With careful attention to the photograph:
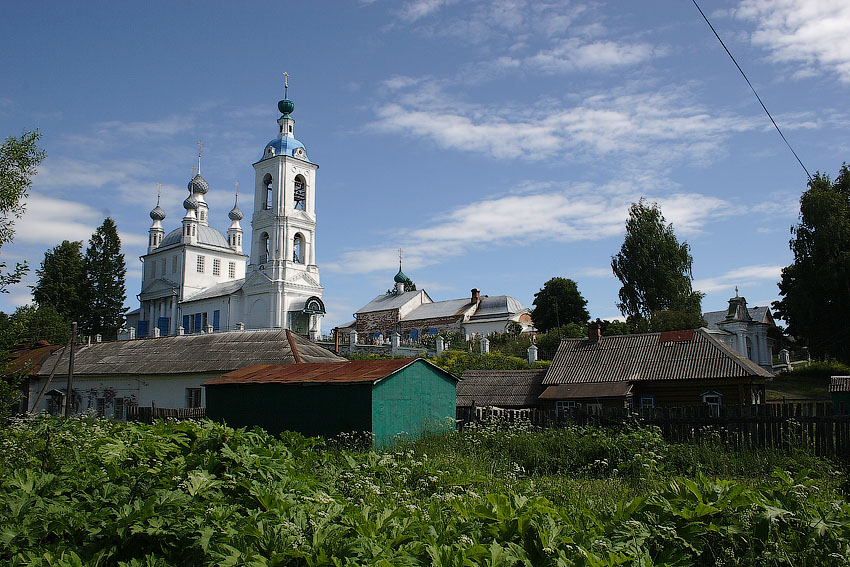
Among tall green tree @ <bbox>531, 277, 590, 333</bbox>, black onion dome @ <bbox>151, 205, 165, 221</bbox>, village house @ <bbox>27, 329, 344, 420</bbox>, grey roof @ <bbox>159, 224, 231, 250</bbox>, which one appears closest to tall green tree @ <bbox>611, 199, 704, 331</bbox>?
tall green tree @ <bbox>531, 277, 590, 333</bbox>

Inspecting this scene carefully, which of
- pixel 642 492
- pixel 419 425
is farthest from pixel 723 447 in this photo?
pixel 419 425

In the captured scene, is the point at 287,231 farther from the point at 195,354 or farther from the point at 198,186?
the point at 195,354

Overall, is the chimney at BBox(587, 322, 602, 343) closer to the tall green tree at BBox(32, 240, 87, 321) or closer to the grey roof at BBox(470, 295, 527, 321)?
the grey roof at BBox(470, 295, 527, 321)

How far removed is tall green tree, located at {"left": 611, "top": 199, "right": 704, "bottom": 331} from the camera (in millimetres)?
44031

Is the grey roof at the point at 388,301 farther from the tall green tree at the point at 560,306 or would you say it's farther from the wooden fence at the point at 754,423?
the wooden fence at the point at 754,423

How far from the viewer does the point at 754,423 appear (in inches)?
455

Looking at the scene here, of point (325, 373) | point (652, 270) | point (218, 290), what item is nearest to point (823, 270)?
point (652, 270)

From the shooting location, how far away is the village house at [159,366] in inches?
885

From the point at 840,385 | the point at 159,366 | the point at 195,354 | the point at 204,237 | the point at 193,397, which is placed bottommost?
the point at 193,397

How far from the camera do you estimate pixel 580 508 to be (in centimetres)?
561

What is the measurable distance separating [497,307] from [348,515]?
51.0 metres

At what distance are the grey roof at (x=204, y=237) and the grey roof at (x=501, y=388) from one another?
43.9m

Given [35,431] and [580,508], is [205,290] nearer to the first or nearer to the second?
[35,431]

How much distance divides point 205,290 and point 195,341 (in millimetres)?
34758
